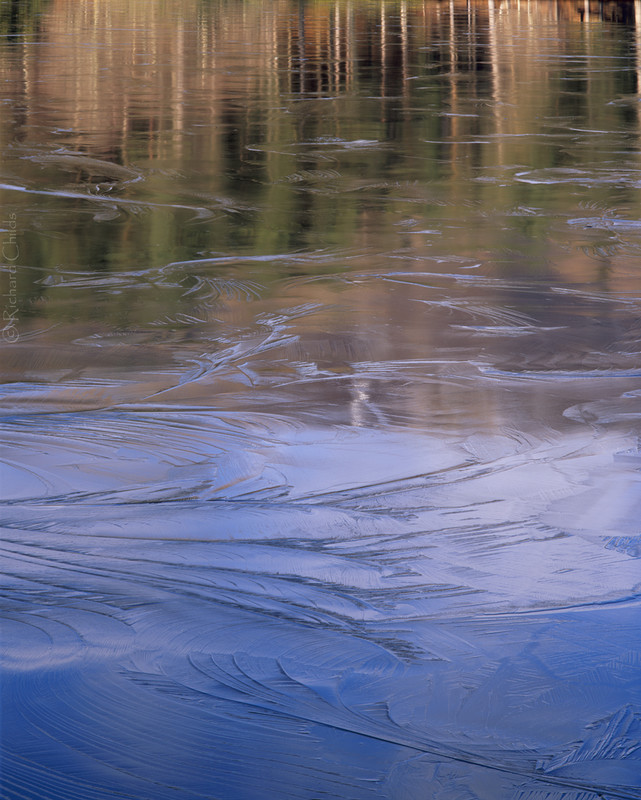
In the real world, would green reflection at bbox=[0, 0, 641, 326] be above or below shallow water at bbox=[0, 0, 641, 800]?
above

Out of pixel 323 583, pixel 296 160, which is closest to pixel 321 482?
pixel 323 583

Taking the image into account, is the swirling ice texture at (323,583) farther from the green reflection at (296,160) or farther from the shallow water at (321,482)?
the green reflection at (296,160)

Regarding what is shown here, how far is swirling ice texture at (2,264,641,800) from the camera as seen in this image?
1.26 meters

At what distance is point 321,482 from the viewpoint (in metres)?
1.96

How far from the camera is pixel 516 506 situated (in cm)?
186

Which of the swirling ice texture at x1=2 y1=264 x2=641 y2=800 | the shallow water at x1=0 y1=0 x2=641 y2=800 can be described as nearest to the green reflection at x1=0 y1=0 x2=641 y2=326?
the shallow water at x1=0 y1=0 x2=641 y2=800

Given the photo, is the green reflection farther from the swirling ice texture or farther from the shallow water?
the swirling ice texture

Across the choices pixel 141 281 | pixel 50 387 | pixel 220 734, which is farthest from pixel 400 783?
pixel 141 281

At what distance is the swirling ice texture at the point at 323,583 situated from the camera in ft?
4.13

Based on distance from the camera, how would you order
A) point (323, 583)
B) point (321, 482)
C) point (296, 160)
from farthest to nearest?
point (296, 160) → point (321, 482) → point (323, 583)

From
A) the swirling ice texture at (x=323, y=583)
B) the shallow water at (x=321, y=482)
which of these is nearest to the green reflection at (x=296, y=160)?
the shallow water at (x=321, y=482)

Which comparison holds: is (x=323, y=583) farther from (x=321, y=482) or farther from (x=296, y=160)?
(x=296, y=160)

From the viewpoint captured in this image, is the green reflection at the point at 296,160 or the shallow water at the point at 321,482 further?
the green reflection at the point at 296,160

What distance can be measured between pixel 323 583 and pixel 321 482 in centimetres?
36
